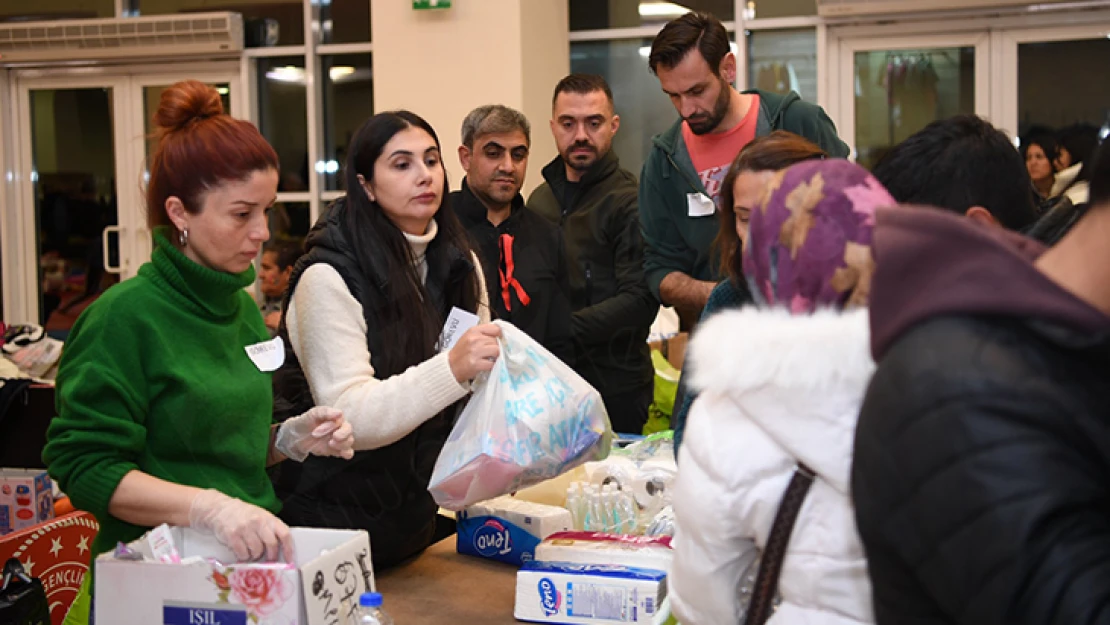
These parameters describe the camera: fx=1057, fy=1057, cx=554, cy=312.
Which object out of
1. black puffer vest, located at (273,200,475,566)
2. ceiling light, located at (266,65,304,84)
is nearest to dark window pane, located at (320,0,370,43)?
ceiling light, located at (266,65,304,84)

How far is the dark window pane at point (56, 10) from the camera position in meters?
6.93

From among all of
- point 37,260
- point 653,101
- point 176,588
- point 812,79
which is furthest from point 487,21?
point 176,588

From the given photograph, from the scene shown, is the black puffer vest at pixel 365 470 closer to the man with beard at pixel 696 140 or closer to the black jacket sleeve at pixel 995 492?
the man with beard at pixel 696 140

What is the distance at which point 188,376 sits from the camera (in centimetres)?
173

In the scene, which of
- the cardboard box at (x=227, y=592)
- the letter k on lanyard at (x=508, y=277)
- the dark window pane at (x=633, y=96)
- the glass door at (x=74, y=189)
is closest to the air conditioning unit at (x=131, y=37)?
the glass door at (x=74, y=189)

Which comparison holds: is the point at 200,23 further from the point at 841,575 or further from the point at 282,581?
the point at 841,575

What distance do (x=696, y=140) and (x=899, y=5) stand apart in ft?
9.89

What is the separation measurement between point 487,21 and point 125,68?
110 inches

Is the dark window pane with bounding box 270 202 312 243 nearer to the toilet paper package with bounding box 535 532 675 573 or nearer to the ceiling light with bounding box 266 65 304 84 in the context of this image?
the ceiling light with bounding box 266 65 304 84

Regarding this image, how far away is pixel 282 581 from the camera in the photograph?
1475 mm

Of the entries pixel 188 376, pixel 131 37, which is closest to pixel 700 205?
pixel 188 376

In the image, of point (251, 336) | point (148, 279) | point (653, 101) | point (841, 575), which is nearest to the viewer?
point (841, 575)

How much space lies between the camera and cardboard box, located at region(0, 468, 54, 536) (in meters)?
3.49

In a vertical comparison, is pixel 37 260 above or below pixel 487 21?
below
